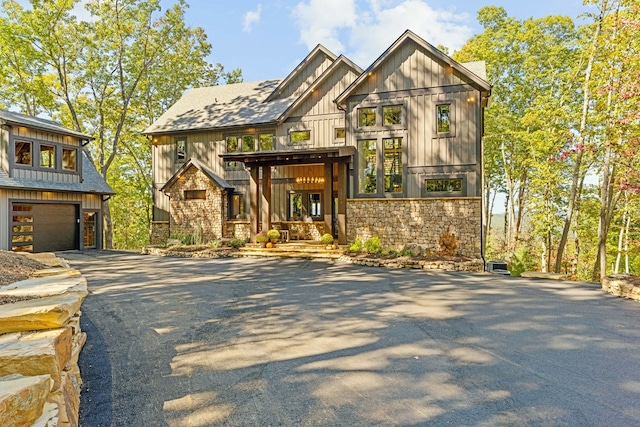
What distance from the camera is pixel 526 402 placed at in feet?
10.5

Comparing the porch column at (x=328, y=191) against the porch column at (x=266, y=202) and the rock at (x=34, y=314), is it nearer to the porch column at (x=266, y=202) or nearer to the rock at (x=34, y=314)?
the porch column at (x=266, y=202)

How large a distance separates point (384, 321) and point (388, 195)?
31.1ft

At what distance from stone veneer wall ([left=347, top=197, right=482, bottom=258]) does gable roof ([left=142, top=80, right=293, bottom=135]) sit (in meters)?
7.20

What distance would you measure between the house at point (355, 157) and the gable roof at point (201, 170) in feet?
0.25

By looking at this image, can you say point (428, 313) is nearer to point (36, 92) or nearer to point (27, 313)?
point (27, 313)

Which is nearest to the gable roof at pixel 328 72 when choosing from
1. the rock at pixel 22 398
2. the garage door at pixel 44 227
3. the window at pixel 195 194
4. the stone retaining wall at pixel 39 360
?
the window at pixel 195 194

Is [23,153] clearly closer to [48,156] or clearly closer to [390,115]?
[48,156]

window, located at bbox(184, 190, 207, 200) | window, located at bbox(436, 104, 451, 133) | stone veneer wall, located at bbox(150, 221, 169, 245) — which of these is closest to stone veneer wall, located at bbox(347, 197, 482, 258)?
window, located at bbox(436, 104, 451, 133)

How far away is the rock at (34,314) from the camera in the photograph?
2.78 meters

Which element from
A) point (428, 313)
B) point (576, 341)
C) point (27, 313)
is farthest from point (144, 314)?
point (576, 341)

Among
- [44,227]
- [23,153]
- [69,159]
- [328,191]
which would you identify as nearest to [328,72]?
[328,191]

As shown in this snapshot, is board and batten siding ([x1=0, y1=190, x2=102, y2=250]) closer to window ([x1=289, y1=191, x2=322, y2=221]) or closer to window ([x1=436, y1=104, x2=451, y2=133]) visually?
window ([x1=289, y1=191, x2=322, y2=221])

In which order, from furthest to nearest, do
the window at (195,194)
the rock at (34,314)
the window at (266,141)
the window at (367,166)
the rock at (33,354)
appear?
1. the window at (266,141)
2. the window at (195,194)
3. the window at (367,166)
4. the rock at (34,314)
5. the rock at (33,354)

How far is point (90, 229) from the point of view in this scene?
1748 cm
